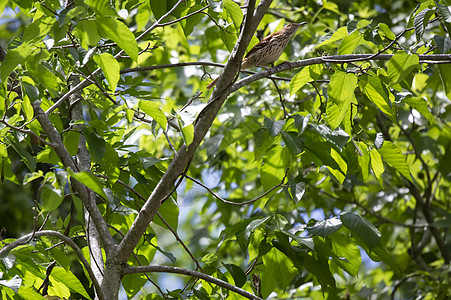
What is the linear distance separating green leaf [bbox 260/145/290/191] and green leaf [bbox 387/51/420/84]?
1.91ft

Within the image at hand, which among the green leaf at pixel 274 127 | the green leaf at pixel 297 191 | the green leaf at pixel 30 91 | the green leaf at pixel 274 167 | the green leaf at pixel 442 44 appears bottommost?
the green leaf at pixel 297 191

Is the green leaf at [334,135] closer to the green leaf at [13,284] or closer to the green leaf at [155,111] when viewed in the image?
the green leaf at [155,111]

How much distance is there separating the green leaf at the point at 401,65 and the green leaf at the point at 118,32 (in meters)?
0.84

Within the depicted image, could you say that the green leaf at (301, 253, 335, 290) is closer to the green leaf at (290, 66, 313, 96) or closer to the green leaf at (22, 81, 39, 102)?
the green leaf at (290, 66, 313, 96)

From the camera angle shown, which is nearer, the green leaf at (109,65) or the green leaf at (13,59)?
the green leaf at (13,59)

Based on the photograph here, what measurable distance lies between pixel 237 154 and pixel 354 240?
2824 mm

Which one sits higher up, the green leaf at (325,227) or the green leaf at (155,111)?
the green leaf at (155,111)

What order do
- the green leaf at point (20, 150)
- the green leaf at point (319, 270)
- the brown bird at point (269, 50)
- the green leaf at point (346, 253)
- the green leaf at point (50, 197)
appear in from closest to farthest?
the green leaf at point (50, 197), the green leaf at point (20, 150), the green leaf at point (319, 270), the green leaf at point (346, 253), the brown bird at point (269, 50)

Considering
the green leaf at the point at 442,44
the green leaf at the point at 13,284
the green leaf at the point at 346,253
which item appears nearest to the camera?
the green leaf at the point at 13,284

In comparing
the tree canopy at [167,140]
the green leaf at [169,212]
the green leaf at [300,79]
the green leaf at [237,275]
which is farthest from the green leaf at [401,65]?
the green leaf at [169,212]

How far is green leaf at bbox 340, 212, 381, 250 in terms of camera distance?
1.99 m

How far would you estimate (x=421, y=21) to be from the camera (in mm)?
1722

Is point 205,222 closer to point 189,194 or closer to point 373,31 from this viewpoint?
point 189,194

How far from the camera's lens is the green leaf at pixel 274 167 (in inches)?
85.4
